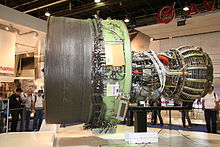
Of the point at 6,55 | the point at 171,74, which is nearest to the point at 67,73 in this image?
the point at 171,74

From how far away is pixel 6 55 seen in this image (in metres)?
7.07

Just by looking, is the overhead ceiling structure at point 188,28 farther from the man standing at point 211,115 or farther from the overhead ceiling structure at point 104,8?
the man standing at point 211,115

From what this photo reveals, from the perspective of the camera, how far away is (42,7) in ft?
33.0

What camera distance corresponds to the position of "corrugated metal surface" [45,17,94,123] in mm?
2553

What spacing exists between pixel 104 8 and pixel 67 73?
8.13 metres

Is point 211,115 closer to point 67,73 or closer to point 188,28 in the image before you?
point 188,28

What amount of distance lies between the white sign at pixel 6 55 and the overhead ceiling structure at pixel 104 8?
303 cm

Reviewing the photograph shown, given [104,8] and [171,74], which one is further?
[104,8]

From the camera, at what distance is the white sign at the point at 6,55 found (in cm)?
692

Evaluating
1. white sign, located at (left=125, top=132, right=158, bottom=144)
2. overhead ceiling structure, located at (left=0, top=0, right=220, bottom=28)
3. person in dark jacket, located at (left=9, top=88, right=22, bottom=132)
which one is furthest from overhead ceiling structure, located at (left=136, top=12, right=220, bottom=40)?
white sign, located at (left=125, top=132, right=158, bottom=144)

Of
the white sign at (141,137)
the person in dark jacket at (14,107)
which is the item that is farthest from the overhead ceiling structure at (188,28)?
the white sign at (141,137)

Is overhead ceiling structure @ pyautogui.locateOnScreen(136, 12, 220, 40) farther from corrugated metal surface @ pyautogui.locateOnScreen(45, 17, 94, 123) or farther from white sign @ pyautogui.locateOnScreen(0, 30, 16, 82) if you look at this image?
corrugated metal surface @ pyautogui.locateOnScreen(45, 17, 94, 123)

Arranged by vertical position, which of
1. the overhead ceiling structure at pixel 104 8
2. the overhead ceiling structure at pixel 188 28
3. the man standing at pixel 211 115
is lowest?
the man standing at pixel 211 115

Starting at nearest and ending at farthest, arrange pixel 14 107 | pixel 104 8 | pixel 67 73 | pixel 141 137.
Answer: pixel 67 73
pixel 141 137
pixel 14 107
pixel 104 8
